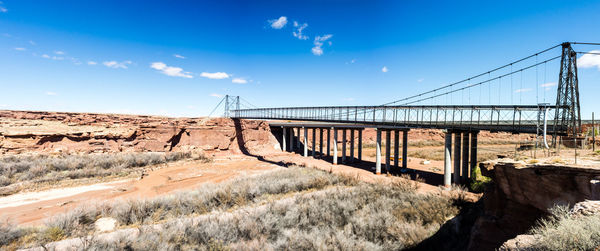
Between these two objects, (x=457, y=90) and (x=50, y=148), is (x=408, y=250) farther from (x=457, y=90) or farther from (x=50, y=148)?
(x=50, y=148)

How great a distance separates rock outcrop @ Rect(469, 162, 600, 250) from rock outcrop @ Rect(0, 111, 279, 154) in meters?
32.5

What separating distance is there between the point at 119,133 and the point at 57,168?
333 inches

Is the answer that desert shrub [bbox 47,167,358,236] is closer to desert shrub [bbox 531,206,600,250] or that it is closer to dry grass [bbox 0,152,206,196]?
desert shrub [bbox 531,206,600,250]

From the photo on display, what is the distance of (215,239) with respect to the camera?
21.6 ft

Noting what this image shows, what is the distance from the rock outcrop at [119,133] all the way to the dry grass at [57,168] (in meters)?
1.82

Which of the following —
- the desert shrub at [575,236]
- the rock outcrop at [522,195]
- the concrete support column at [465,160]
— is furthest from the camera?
the concrete support column at [465,160]

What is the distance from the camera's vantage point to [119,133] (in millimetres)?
26781

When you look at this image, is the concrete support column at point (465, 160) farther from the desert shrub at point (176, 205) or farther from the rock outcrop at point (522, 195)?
the desert shrub at point (176, 205)

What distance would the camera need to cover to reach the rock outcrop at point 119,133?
22.2 meters

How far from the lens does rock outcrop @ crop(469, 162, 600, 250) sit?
502cm

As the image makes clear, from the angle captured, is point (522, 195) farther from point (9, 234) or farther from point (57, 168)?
point (57, 168)

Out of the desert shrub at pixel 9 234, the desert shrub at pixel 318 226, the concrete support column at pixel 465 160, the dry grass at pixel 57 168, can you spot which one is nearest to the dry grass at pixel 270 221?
the desert shrub at pixel 318 226

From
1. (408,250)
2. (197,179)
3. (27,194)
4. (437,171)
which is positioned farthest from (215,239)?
(437,171)

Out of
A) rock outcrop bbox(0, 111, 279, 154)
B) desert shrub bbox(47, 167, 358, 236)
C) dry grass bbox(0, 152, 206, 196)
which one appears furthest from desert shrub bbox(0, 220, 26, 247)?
rock outcrop bbox(0, 111, 279, 154)
